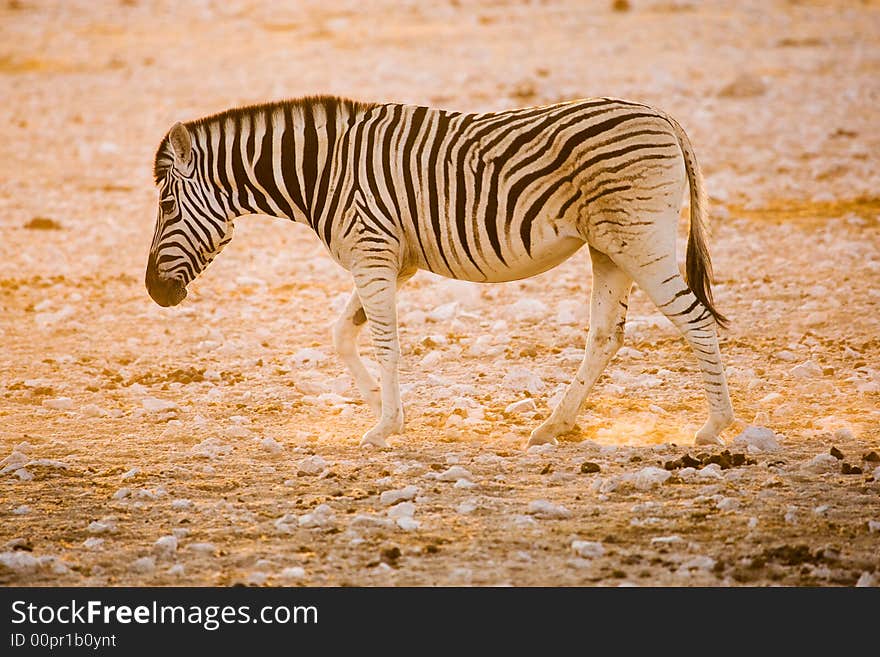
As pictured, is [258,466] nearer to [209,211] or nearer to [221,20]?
[209,211]

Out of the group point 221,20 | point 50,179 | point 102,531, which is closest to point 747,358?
point 102,531

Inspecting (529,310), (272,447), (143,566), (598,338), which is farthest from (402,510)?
(529,310)

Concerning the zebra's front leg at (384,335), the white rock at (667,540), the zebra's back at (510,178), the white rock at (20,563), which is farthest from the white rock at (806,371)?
the white rock at (20,563)

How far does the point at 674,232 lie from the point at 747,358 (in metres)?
2.15

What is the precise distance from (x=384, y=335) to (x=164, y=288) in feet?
4.58

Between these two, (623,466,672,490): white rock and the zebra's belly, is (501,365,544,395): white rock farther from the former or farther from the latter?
(623,466,672,490): white rock

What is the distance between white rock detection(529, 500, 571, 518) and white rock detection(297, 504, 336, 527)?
940 millimetres

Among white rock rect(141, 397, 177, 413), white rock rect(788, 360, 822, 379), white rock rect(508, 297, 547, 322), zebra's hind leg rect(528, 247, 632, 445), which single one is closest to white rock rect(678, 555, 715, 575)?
zebra's hind leg rect(528, 247, 632, 445)

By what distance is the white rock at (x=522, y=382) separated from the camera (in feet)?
26.5

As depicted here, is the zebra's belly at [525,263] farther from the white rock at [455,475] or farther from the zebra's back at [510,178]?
the white rock at [455,475]

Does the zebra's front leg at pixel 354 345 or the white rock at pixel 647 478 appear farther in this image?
the zebra's front leg at pixel 354 345

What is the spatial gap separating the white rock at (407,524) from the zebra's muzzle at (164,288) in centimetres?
245

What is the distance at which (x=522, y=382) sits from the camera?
26.8 feet

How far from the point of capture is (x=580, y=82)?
67.5 ft
